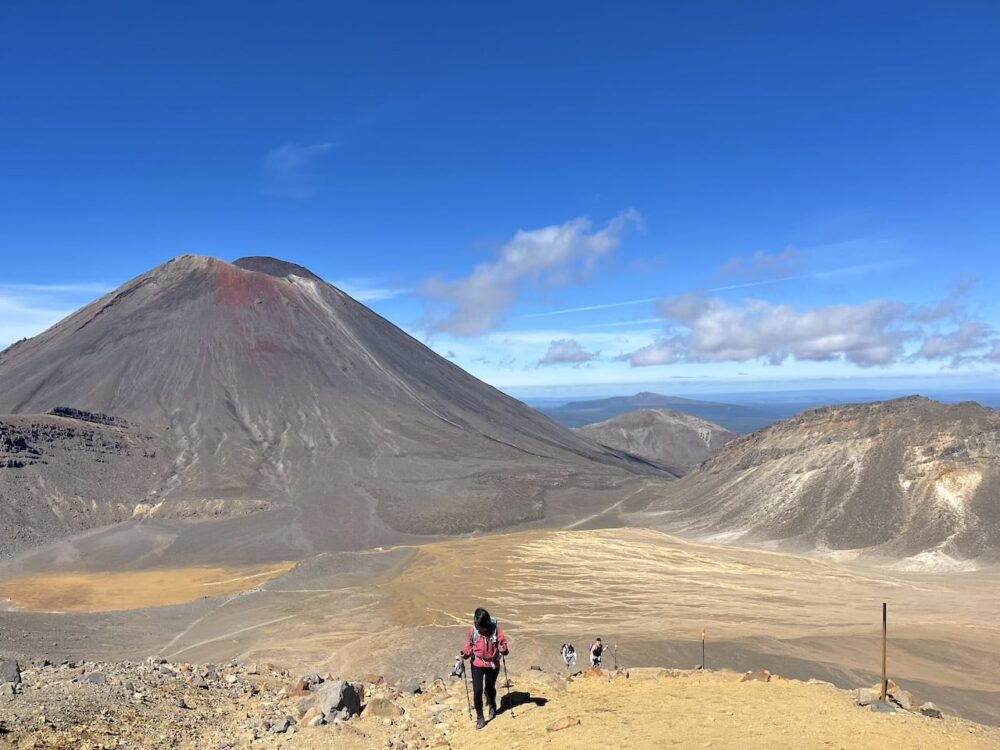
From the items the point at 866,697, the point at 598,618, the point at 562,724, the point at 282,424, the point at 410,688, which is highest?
the point at 282,424

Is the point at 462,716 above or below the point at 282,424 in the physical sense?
below

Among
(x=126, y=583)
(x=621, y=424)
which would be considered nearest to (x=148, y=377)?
(x=126, y=583)

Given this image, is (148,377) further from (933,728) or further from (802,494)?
(933,728)

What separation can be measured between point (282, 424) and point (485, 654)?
65.6 meters

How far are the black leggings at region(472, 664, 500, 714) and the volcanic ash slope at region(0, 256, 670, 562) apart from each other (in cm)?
3892

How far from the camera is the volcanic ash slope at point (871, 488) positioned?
37.9 metres

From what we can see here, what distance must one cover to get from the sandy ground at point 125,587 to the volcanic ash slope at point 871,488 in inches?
1125

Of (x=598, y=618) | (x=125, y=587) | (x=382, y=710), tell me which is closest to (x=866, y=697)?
(x=382, y=710)

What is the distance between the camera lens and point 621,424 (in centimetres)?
13912

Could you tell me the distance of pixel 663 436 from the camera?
13262 centimetres

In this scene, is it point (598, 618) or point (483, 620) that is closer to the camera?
point (483, 620)

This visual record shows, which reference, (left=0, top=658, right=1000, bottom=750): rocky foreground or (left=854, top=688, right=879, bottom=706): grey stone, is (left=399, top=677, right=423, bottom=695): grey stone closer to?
(left=0, top=658, right=1000, bottom=750): rocky foreground

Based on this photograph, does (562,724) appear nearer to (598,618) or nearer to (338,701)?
(338,701)

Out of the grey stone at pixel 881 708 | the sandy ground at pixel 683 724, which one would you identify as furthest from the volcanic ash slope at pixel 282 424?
the grey stone at pixel 881 708
